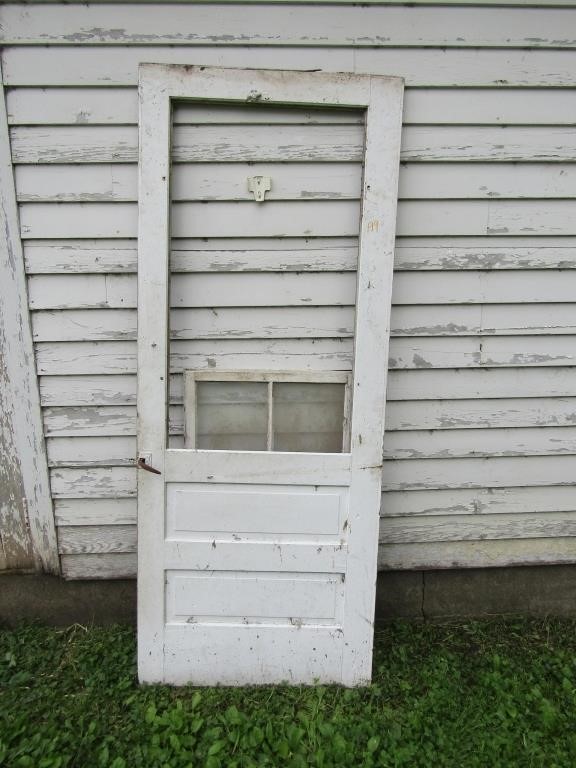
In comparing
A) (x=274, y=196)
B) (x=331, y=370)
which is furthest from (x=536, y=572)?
(x=274, y=196)

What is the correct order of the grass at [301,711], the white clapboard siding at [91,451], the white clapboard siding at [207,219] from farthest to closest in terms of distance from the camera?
the white clapboard siding at [91,451] < the white clapboard siding at [207,219] < the grass at [301,711]

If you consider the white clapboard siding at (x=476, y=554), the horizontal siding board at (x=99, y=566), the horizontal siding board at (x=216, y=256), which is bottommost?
the horizontal siding board at (x=99, y=566)

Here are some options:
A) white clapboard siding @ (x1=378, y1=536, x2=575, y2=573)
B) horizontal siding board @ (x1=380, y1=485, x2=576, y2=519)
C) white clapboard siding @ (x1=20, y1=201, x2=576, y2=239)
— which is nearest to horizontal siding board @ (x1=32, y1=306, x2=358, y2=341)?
white clapboard siding @ (x1=20, y1=201, x2=576, y2=239)

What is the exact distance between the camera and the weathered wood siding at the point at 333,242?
1.98 metres

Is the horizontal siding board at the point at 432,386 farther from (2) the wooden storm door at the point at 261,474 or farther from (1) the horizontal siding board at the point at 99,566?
(1) the horizontal siding board at the point at 99,566

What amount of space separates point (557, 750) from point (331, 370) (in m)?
1.72

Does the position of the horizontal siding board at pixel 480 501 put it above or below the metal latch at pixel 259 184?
below

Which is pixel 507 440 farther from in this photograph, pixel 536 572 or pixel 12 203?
pixel 12 203

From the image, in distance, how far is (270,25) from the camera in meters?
1.96

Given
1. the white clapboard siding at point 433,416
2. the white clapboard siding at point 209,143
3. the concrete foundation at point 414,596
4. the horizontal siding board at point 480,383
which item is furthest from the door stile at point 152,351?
the horizontal siding board at point 480,383

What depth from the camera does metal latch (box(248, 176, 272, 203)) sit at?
205 cm

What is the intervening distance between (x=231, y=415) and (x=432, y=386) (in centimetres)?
95

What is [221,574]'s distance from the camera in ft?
6.95

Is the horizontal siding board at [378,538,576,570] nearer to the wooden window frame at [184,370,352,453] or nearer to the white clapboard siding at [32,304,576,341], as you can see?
the wooden window frame at [184,370,352,453]
